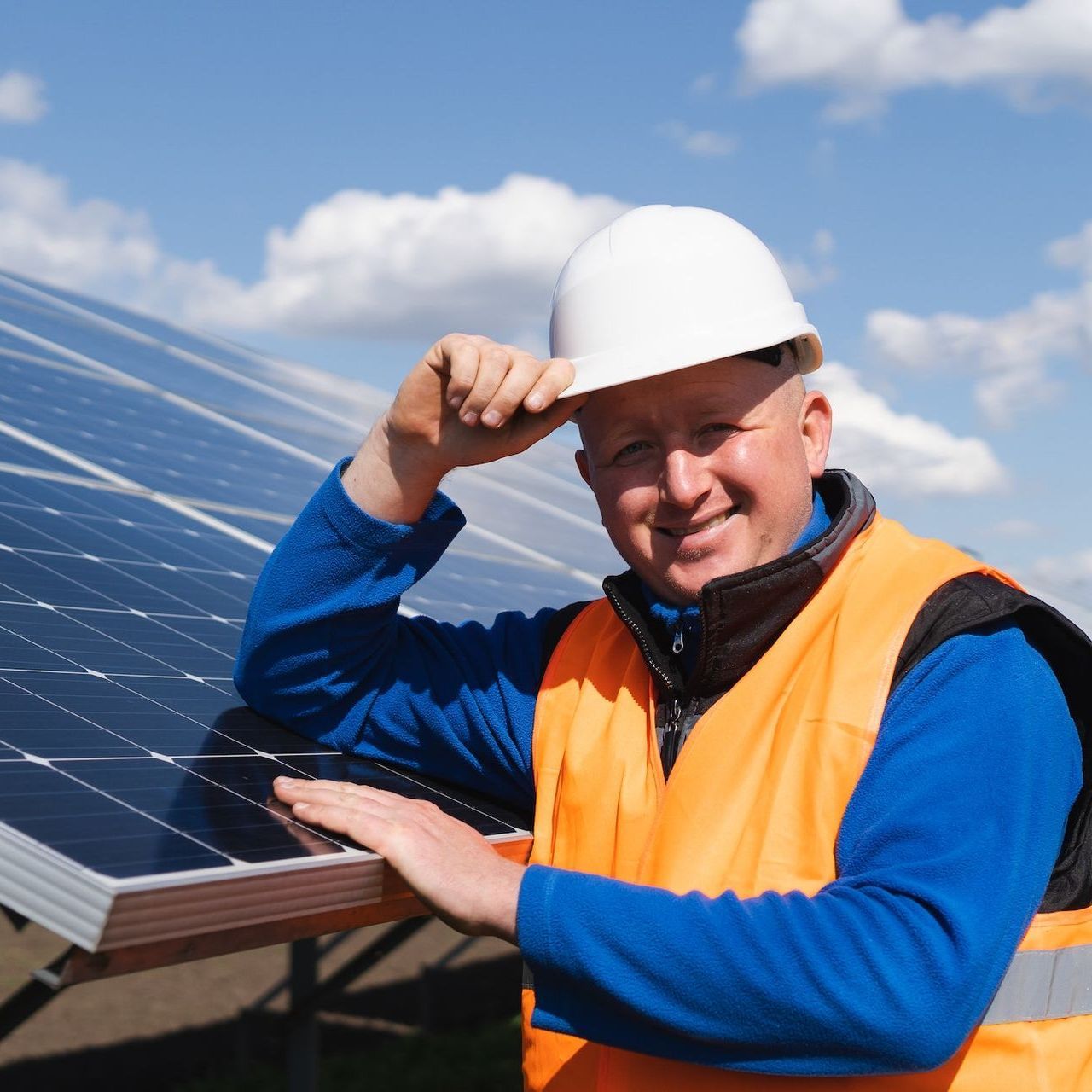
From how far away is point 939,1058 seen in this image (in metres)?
2.43

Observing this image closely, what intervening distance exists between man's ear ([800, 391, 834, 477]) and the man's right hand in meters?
0.56

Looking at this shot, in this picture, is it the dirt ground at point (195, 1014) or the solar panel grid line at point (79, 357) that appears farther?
the dirt ground at point (195, 1014)

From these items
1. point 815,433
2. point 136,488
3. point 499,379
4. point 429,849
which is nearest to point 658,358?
point 499,379

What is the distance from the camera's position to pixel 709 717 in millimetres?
2975

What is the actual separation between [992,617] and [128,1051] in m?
9.91

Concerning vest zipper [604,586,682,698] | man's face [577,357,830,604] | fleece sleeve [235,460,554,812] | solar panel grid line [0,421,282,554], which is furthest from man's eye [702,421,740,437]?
A: solar panel grid line [0,421,282,554]

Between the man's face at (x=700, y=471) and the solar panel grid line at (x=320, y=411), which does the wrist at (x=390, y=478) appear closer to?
the man's face at (x=700, y=471)

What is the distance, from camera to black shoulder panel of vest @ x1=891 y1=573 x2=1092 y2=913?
2686 mm

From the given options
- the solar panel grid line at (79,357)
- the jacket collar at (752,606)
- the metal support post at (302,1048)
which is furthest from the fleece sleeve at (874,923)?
Result: the solar panel grid line at (79,357)

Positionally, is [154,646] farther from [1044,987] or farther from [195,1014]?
[195,1014]

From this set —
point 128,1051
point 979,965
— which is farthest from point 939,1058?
point 128,1051

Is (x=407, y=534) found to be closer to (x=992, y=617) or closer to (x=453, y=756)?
(x=453, y=756)

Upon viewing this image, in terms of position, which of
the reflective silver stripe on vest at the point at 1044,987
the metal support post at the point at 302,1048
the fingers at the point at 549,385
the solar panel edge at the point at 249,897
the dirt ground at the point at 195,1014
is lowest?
the dirt ground at the point at 195,1014

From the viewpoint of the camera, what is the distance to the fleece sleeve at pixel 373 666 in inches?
140
